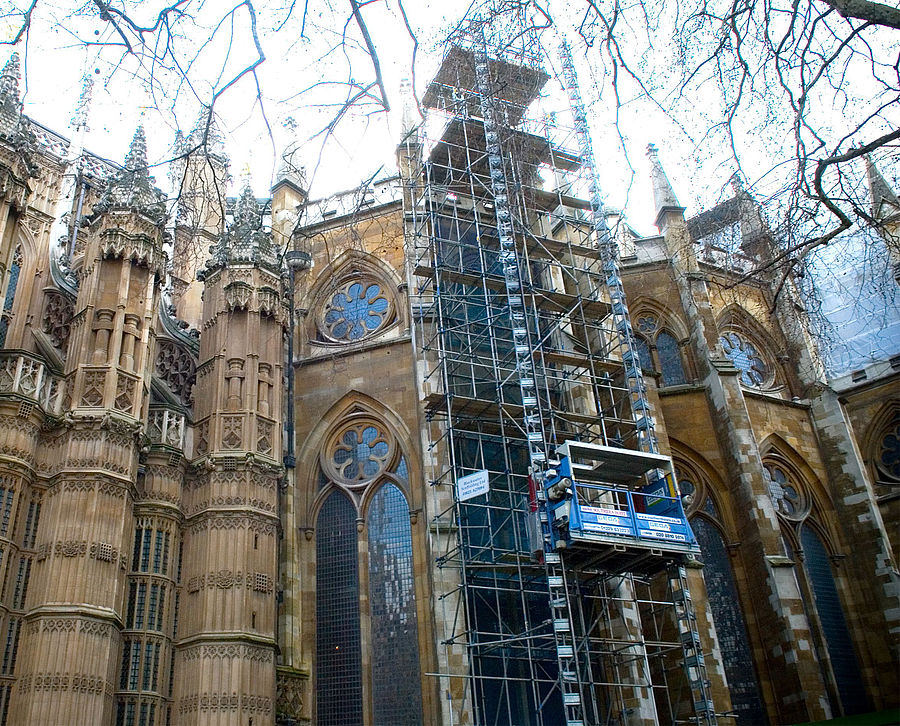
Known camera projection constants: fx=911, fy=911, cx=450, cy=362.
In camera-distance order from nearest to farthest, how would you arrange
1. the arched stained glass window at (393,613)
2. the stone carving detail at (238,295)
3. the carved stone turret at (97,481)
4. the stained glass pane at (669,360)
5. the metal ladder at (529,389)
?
the carved stone turret at (97,481) → the metal ladder at (529,389) → the arched stained glass window at (393,613) → the stone carving detail at (238,295) → the stained glass pane at (669,360)

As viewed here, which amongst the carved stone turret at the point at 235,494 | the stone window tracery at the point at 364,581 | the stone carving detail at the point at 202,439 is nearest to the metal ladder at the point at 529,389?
the stone window tracery at the point at 364,581

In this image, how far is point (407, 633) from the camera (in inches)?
724

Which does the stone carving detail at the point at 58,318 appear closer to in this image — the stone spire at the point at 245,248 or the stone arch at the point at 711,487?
the stone spire at the point at 245,248

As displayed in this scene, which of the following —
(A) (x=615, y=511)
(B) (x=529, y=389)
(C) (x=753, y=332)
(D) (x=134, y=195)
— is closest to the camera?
(A) (x=615, y=511)

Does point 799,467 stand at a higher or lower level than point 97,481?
higher

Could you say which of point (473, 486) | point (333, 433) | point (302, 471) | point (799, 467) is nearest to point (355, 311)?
point (333, 433)

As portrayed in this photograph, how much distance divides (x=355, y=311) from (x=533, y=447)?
26.0 ft

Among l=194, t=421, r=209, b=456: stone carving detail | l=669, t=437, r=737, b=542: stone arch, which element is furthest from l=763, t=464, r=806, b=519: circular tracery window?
l=194, t=421, r=209, b=456: stone carving detail

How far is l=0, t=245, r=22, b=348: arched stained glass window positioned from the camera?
17.9 meters

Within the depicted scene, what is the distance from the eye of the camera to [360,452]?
2084 centimetres

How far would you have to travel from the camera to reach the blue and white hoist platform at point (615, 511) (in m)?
15.7

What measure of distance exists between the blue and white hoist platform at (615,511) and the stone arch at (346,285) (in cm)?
689

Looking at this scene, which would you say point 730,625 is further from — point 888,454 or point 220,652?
point 220,652

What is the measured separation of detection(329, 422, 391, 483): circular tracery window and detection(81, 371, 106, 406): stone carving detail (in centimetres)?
601
